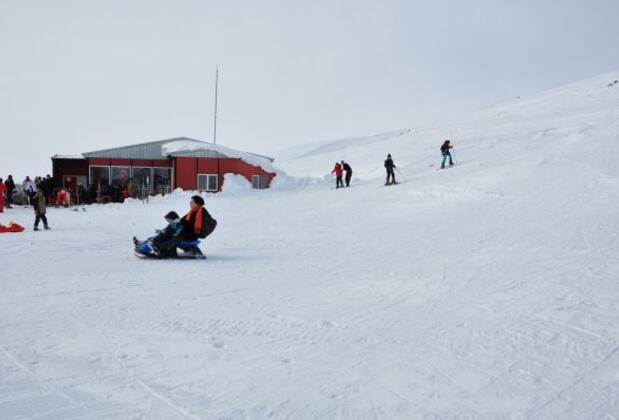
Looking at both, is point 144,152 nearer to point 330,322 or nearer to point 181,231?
point 181,231

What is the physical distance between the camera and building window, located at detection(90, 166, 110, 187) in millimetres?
32031

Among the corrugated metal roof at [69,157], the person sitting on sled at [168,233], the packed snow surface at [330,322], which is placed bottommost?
the packed snow surface at [330,322]

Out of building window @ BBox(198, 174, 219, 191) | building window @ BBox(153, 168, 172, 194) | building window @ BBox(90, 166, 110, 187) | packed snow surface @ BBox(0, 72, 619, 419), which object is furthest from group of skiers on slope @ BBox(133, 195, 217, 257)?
building window @ BBox(90, 166, 110, 187)

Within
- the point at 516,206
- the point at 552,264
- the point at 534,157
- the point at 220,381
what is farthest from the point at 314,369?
the point at 534,157

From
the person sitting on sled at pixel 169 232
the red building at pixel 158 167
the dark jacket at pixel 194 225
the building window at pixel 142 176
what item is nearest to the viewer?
the person sitting on sled at pixel 169 232

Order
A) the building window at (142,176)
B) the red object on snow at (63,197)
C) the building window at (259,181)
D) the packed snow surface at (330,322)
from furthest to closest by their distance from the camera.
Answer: the building window at (259,181) < the building window at (142,176) < the red object on snow at (63,197) < the packed snow surface at (330,322)

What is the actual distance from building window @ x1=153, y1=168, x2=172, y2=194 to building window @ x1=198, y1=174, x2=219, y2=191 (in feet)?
7.53

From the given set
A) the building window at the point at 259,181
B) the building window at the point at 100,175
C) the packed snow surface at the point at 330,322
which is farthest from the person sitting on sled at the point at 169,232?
the building window at the point at 100,175

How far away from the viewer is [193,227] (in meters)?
10.3

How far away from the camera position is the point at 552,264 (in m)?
8.32

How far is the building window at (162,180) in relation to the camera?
32250mm

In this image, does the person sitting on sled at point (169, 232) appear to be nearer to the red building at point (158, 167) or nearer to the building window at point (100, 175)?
the red building at point (158, 167)

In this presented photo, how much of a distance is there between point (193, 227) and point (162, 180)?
2362 centimetres

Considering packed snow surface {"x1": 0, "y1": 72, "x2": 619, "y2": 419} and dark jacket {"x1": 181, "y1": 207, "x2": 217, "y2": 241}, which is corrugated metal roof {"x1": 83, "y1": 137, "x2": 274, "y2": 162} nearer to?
packed snow surface {"x1": 0, "y1": 72, "x2": 619, "y2": 419}
